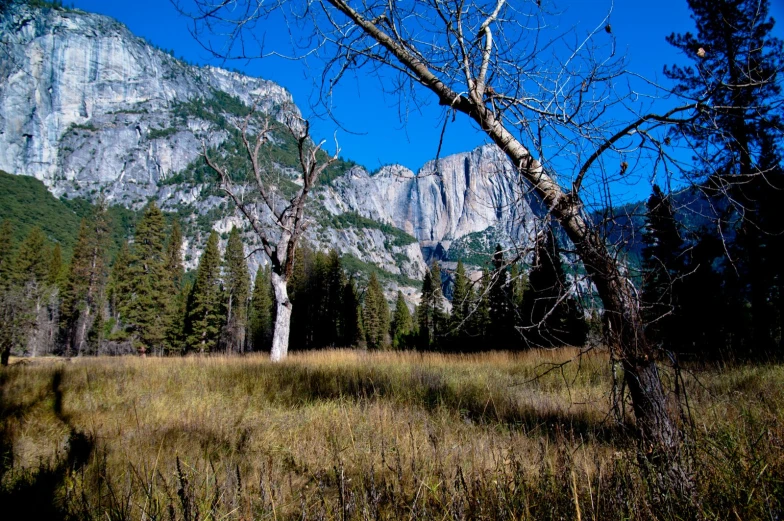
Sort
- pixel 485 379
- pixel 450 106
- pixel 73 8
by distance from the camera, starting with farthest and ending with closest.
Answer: pixel 73 8, pixel 485 379, pixel 450 106

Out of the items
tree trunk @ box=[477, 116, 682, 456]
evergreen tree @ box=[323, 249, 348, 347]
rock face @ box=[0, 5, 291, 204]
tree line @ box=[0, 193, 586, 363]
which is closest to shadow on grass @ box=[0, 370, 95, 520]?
tree trunk @ box=[477, 116, 682, 456]

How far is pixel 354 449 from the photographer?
270 centimetres

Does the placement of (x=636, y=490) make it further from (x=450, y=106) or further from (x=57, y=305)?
(x=57, y=305)

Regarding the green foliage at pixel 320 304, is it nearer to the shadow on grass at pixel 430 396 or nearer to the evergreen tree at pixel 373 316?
the evergreen tree at pixel 373 316

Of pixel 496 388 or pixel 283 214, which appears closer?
pixel 496 388

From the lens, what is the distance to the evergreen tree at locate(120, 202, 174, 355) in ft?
115

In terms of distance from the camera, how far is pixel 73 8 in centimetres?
18138

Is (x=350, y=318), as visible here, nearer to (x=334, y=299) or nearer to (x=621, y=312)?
(x=334, y=299)

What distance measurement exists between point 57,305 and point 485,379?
51.4 meters

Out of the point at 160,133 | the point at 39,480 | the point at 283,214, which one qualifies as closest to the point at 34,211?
the point at 160,133

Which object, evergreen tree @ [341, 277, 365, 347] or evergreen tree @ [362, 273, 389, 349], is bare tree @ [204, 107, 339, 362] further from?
evergreen tree @ [362, 273, 389, 349]

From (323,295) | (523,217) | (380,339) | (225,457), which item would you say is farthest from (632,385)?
(380,339)

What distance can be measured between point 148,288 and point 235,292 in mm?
14910

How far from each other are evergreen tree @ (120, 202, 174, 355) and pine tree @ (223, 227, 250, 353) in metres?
11.0
